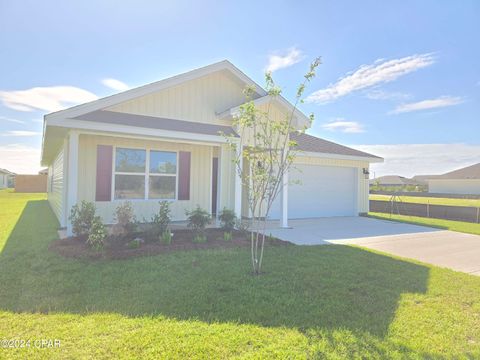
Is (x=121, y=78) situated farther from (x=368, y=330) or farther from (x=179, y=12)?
(x=368, y=330)

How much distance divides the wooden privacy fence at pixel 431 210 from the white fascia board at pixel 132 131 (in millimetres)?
11975

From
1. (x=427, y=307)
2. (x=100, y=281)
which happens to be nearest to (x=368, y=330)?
(x=427, y=307)

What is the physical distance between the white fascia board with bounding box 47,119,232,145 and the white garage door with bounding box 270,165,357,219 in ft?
15.9

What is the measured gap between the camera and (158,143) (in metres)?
9.39

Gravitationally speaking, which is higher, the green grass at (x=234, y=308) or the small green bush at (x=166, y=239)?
the small green bush at (x=166, y=239)

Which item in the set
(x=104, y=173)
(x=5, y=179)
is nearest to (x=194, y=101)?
(x=104, y=173)

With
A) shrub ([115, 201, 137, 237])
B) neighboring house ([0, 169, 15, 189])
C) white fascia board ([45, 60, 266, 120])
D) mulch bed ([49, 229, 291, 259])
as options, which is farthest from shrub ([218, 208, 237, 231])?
neighboring house ([0, 169, 15, 189])

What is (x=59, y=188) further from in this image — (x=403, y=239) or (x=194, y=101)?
(x=403, y=239)

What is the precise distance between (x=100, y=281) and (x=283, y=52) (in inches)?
351

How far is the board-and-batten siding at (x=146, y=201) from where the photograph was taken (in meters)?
8.48

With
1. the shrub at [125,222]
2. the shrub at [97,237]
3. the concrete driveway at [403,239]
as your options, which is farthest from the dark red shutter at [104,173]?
the concrete driveway at [403,239]

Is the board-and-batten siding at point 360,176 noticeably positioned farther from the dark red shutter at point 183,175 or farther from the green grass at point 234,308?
the green grass at point 234,308

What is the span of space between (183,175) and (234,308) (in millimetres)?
6729

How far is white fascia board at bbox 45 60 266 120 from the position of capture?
6864 mm
